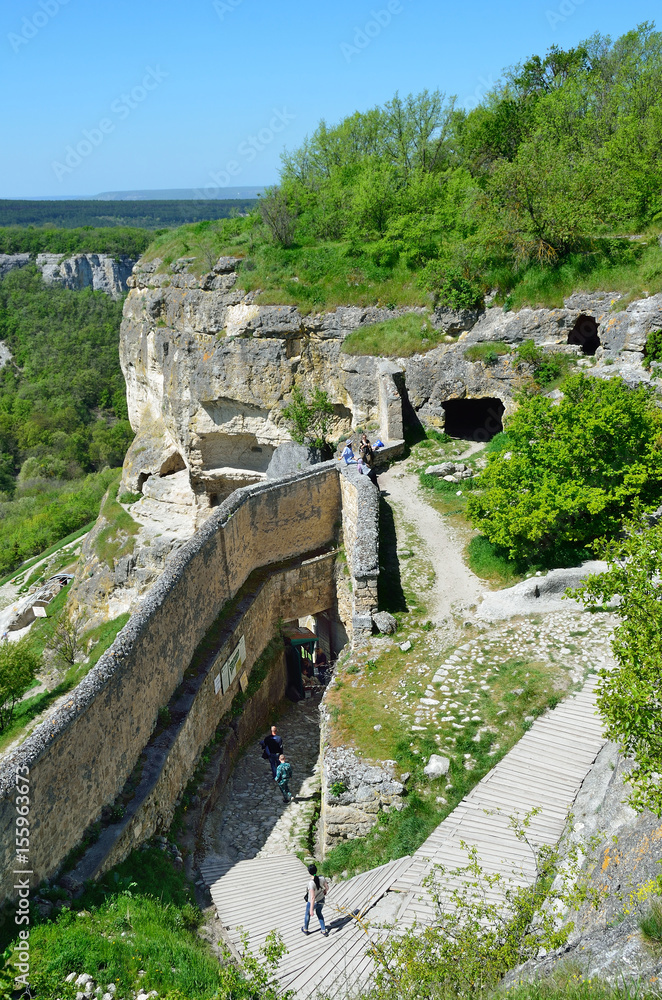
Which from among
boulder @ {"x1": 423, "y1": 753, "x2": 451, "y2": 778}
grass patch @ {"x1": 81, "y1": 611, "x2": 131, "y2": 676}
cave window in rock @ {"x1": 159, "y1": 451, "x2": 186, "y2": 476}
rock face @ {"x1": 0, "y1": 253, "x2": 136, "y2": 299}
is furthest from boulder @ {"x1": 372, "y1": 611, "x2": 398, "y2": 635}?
rock face @ {"x1": 0, "y1": 253, "x2": 136, "y2": 299}

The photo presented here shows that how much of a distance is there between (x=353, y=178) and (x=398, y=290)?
7285 mm

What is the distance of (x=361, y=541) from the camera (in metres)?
12.8

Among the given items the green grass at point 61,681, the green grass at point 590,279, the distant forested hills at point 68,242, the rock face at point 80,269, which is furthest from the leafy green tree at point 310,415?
the distant forested hills at point 68,242

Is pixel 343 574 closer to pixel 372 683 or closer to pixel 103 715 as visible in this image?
pixel 372 683

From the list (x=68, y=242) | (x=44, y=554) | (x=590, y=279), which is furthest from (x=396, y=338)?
(x=68, y=242)

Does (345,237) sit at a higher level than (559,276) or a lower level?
higher

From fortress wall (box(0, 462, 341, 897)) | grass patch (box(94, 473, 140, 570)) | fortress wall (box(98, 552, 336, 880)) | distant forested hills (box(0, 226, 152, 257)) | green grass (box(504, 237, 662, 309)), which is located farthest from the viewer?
distant forested hills (box(0, 226, 152, 257))

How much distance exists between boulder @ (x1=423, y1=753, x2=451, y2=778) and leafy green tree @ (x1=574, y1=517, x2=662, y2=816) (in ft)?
10.1

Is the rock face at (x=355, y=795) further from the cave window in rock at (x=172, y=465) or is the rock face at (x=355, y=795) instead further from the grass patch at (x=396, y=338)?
the cave window in rock at (x=172, y=465)

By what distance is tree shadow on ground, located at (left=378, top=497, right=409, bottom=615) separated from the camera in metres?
12.4

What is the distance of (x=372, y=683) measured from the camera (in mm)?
10445

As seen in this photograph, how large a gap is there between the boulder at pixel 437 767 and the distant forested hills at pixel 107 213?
11675 cm

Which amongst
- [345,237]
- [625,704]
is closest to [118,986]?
[625,704]

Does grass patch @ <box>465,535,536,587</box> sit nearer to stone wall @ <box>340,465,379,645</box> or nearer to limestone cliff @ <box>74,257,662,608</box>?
stone wall @ <box>340,465,379,645</box>
